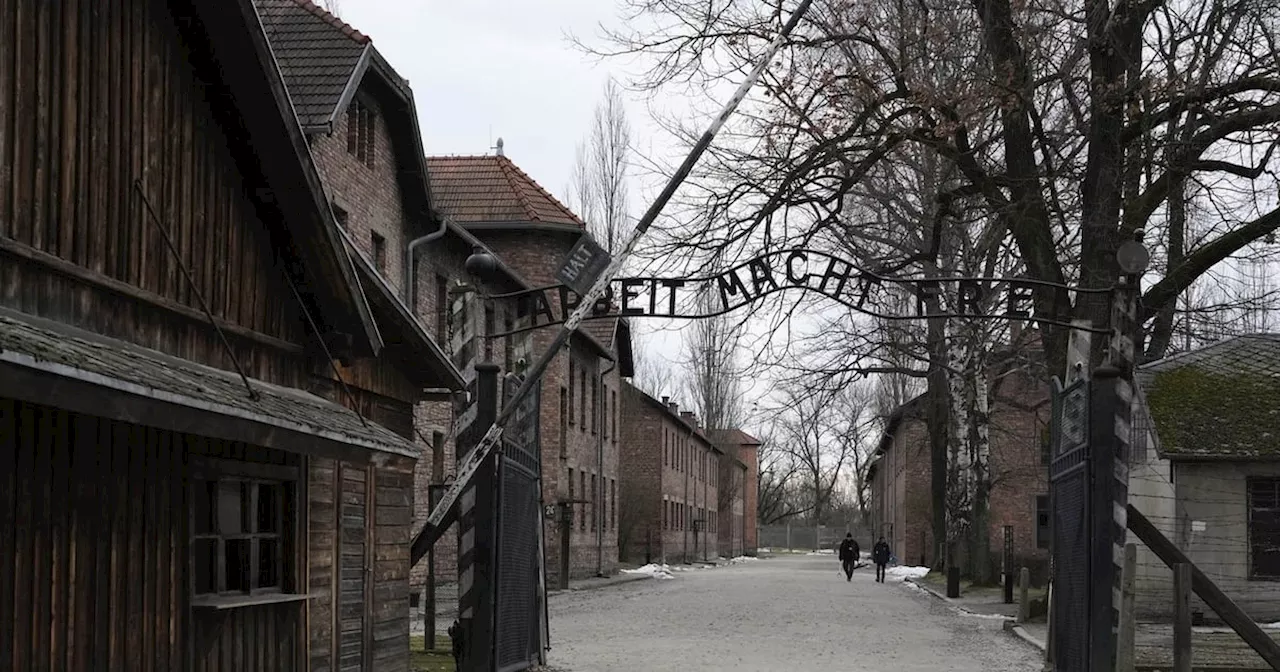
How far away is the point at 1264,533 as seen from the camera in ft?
85.0

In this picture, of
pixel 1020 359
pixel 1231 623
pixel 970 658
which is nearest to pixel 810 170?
pixel 970 658

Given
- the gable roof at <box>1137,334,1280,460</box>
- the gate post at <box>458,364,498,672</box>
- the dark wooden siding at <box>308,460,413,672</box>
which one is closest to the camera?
the dark wooden siding at <box>308,460,413,672</box>

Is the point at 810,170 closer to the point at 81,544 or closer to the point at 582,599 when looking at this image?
the point at 81,544

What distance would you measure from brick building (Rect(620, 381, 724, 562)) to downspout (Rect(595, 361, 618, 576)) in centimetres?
774

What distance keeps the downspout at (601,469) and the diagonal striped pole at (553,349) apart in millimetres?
37422

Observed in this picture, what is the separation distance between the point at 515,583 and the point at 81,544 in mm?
7972

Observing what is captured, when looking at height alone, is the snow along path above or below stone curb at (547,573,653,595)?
above

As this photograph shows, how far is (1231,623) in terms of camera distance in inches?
539

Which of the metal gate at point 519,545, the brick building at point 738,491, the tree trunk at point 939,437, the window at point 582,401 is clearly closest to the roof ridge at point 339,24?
the metal gate at point 519,545

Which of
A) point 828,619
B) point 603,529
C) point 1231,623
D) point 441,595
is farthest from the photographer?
point 603,529

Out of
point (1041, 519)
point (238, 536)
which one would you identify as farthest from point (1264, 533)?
point (1041, 519)

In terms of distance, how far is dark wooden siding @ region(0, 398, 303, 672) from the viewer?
732 centimetres

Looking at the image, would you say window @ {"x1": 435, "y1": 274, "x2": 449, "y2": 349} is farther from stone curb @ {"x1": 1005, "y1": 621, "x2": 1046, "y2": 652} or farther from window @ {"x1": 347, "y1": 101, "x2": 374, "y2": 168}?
stone curb @ {"x1": 1005, "y1": 621, "x2": 1046, "y2": 652}

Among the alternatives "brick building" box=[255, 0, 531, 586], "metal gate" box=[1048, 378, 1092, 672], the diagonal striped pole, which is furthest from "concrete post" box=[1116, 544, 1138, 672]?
"brick building" box=[255, 0, 531, 586]
